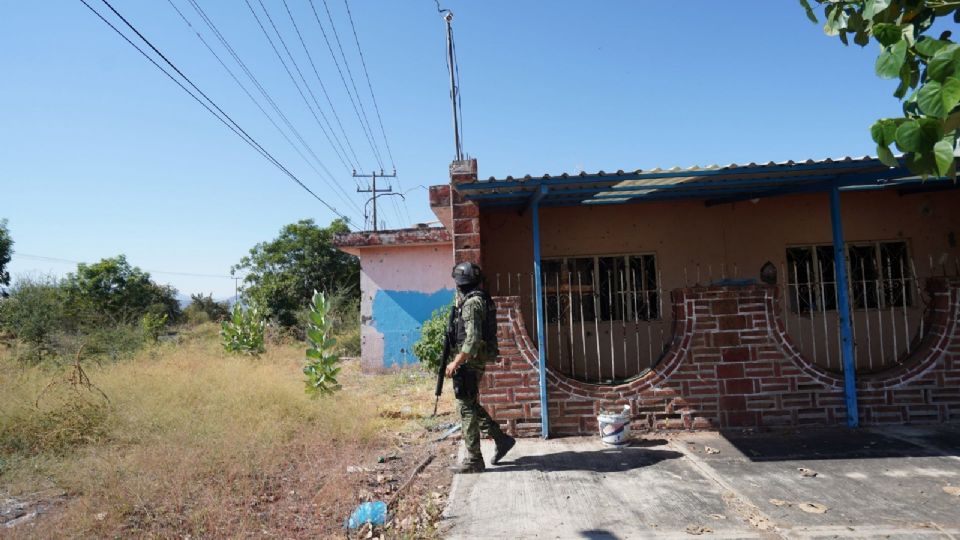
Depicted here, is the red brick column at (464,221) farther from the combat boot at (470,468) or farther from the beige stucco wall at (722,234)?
the combat boot at (470,468)

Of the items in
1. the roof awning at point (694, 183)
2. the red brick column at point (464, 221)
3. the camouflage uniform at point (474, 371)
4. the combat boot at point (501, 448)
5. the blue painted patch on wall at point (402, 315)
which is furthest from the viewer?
the blue painted patch on wall at point (402, 315)

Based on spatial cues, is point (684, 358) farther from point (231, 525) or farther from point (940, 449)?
point (231, 525)

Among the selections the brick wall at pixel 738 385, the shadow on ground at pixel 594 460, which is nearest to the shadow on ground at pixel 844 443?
the brick wall at pixel 738 385

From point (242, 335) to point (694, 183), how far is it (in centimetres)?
1063

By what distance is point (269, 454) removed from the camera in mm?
5117

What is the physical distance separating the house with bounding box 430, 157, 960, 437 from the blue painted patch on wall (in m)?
4.60

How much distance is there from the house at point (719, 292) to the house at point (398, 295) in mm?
4478

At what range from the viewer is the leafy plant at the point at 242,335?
40.5 feet

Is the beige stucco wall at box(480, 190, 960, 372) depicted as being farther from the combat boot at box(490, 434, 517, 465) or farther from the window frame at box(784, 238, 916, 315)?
the combat boot at box(490, 434, 517, 465)

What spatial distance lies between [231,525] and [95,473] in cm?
182

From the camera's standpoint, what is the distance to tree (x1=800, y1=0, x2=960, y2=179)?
1.75 meters

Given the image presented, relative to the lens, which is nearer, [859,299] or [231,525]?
[231,525]

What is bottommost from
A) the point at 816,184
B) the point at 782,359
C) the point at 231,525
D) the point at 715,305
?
the point at 231,525

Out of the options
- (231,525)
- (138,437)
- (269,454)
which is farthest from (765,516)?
(138,437)
